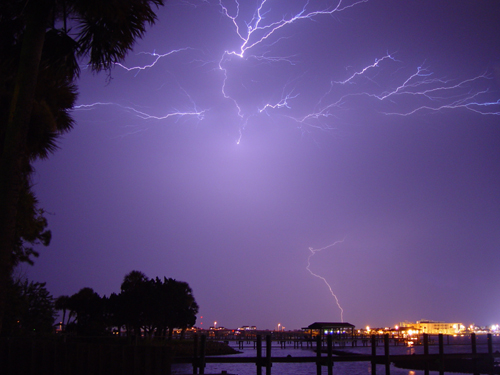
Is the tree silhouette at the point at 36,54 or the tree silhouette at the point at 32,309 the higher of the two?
the tree silhouette at the point at 36,54

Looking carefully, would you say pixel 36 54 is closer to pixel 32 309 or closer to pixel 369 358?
pixel 369 358

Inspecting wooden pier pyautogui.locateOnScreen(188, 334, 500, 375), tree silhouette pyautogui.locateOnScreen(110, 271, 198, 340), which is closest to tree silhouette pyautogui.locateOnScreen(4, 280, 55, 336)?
wooden pier pyautogui.locateOnScreen(188, 334, 500, 375)

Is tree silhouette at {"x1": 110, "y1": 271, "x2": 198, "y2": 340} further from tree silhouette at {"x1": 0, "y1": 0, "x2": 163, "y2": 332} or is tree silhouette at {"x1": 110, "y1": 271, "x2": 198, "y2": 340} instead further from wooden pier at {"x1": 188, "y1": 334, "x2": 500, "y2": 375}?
tree silhouette at {"x1": 0, "y1": 0, "x2": 163, "y2": 332}

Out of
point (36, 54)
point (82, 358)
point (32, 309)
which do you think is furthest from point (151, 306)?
point (36, 54)

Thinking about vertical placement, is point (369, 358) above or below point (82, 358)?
below

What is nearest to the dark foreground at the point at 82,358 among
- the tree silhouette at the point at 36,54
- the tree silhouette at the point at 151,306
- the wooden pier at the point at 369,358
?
the tree silhouette at the point at 36,54

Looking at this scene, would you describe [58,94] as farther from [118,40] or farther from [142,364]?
[142,364]

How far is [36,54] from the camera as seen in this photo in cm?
534

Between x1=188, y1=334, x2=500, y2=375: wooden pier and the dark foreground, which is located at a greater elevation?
the dark foreground

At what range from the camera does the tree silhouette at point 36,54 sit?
5000 mm

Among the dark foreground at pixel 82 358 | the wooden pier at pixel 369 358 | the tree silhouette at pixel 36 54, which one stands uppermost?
the tree silhouette at pixel 36 54

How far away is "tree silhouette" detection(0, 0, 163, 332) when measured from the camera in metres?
5.00

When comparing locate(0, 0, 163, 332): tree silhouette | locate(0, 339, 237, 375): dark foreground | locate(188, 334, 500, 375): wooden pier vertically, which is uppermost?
locate(0, 0, 163, 332): tree silhouette

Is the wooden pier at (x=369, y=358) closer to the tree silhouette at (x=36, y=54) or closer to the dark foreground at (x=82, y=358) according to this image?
the dark foreground at (x=82, y=358)
